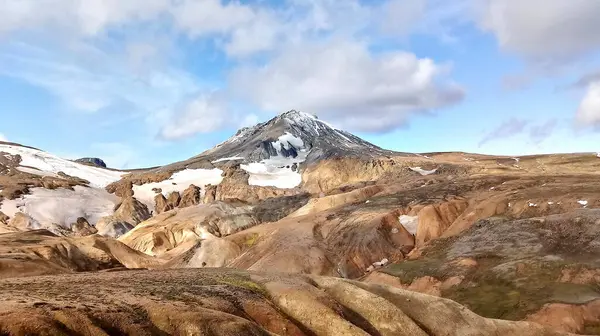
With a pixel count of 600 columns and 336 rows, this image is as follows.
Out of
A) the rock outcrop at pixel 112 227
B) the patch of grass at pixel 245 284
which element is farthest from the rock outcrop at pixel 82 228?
the patch of grass at pixel 245 284

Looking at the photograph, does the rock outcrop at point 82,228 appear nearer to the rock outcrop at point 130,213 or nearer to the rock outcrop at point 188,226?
the rock outcrop at point 130,213

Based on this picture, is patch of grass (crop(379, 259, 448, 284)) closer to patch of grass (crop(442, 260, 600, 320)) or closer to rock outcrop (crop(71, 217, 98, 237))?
patch of grass (crop(442, 260, 600, 320))

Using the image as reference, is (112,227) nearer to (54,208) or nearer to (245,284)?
(54,208)

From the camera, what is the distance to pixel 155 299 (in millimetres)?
30391

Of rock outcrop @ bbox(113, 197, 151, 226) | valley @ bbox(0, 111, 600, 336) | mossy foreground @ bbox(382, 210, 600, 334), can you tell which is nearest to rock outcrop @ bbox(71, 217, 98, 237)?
valley @ bbox(0, 111, 600, 336)

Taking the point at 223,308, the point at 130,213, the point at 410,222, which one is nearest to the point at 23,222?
the point at 130,213

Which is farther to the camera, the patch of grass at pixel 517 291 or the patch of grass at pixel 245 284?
the patch of grass at pixel 517 291

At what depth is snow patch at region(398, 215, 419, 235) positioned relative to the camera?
→ 344 feet

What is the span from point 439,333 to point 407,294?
5.09m

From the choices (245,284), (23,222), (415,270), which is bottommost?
(415,270)

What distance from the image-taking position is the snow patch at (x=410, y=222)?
→ 344 feet

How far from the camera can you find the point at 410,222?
10644 centimetres

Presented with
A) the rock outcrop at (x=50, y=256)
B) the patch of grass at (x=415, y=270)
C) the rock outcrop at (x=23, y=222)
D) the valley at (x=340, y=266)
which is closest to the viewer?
the valley at (x=340, y=266)

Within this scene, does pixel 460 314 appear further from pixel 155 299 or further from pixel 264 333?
pixel 155 299
